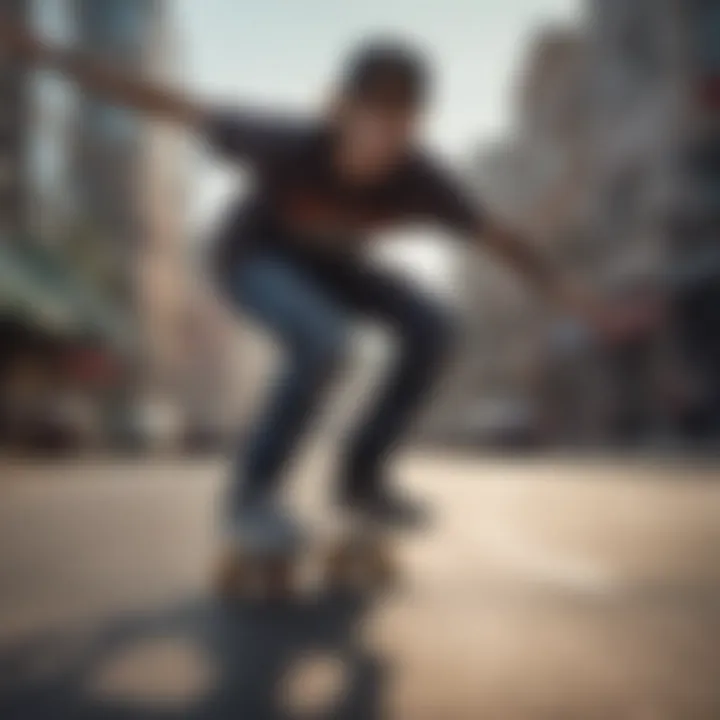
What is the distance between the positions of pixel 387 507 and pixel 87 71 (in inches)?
58.6

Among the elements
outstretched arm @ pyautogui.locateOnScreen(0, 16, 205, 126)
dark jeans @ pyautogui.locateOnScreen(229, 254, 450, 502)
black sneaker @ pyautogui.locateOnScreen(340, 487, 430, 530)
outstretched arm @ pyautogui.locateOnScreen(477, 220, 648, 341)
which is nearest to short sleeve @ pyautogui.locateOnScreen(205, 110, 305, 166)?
outstretched arm @ pyautogui.locateOnScreen(0, 16, 205, 126)

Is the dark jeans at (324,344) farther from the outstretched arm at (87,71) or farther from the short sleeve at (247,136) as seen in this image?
the outstretched arm at (87,71)

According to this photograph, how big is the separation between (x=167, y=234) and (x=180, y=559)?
1439 inches

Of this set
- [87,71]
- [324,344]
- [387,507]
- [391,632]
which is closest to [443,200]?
[324,344]

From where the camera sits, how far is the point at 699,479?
27.9ft

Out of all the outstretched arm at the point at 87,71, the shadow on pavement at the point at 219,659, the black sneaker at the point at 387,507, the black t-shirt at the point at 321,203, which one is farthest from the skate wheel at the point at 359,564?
the outstretched arm at the point at 87,71

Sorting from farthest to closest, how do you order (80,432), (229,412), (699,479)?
(229,412) < (80,432) < (699,479)

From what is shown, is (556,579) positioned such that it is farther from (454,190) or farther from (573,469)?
(573,469)

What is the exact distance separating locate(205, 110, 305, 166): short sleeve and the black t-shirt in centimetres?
1

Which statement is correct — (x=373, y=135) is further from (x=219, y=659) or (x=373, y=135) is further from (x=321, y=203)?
(x=219, y=659)

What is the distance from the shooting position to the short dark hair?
8.77 ft

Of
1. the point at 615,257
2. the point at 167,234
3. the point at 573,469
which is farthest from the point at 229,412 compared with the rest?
the point at 573,469

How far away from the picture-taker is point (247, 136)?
266 cm

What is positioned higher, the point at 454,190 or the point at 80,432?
the point at 454,190
